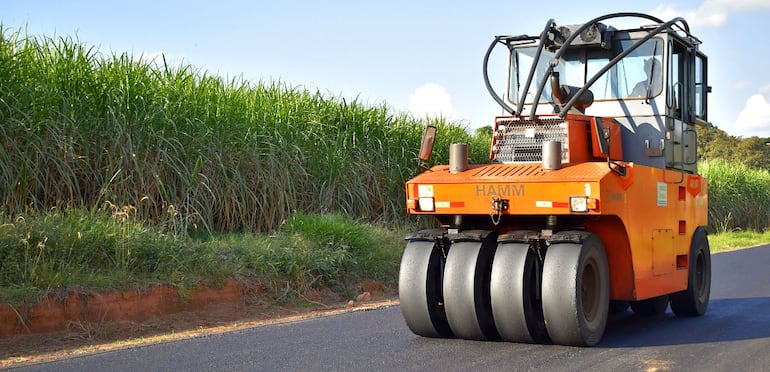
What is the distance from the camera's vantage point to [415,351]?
6.54 m

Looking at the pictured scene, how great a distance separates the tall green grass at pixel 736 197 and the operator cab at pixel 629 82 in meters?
18.3

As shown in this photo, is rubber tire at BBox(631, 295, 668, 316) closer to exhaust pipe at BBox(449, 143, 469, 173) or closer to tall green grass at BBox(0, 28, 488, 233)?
exhaust pipe at BBox(449, 143, 469, 173)

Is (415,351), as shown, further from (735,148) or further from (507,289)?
(735,148)

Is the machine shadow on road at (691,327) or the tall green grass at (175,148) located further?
the tall green grass at (175,148)

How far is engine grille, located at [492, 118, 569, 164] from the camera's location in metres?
7.40

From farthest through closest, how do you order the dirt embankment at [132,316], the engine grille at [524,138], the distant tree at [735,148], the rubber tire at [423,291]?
the distant tree at [735,148]
the engine grille at [524,138]
the dirt embankment at [132,316]
the rubber tire at [423,291]

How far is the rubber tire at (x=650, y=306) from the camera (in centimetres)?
888

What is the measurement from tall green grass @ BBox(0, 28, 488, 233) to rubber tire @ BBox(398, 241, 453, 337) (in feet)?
11.4

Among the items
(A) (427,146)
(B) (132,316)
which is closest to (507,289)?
(A) (427,146)

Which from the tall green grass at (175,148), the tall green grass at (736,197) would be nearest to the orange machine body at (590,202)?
the tall green grass at (175,148)

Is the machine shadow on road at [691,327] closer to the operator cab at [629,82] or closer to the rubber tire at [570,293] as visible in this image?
the rubber tire at [570,293]

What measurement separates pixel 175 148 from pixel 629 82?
16.4 feet

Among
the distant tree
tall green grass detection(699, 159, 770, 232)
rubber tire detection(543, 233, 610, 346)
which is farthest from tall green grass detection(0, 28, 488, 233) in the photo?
the distant tree

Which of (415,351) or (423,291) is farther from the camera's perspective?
(423,291)
